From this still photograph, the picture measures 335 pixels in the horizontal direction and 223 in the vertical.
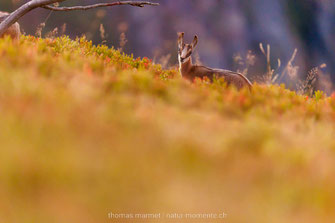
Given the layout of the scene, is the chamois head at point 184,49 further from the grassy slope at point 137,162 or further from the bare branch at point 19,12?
the grassy slope at point 137,162

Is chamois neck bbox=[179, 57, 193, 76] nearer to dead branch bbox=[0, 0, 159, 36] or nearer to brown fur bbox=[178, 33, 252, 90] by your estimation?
brown fur bbox=[178, 33, 252, 90]

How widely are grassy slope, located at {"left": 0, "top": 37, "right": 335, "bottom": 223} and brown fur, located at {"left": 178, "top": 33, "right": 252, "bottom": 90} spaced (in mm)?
3792

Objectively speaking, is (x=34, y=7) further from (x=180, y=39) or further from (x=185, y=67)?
(x=185, y=67)

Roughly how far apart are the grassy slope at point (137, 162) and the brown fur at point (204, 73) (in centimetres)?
379

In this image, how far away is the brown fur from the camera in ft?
25.0

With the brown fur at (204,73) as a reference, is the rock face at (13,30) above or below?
above

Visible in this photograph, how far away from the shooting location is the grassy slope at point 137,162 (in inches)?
79.7

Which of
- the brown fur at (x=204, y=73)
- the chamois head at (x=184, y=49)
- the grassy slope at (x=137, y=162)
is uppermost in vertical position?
the chamois head at (x=184, y=49)

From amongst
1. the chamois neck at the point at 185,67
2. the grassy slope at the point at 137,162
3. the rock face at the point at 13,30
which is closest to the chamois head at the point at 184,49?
the chamois neck at the point at 185,67

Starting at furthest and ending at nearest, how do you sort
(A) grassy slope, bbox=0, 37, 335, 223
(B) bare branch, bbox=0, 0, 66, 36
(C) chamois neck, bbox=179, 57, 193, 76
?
(C) chamois neck, bbox=179, 57, 193, 76
(B) bare branch, bbox=0, 0, 66, 36
(A) grassy slope, bbox=0, 37, 335, 223

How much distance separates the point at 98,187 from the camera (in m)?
2.07

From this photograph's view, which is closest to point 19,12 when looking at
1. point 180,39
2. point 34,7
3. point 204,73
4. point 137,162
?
point 34,7

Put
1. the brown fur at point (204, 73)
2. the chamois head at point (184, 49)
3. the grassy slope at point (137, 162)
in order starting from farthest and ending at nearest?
the chamois head at point (184, 49), the brown fur at point (204, 73), the grassy slope at point (137, 162)

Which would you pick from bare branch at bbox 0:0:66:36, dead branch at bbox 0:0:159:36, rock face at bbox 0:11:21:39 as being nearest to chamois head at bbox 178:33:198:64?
dead branch at bbox 0:0:159:36
